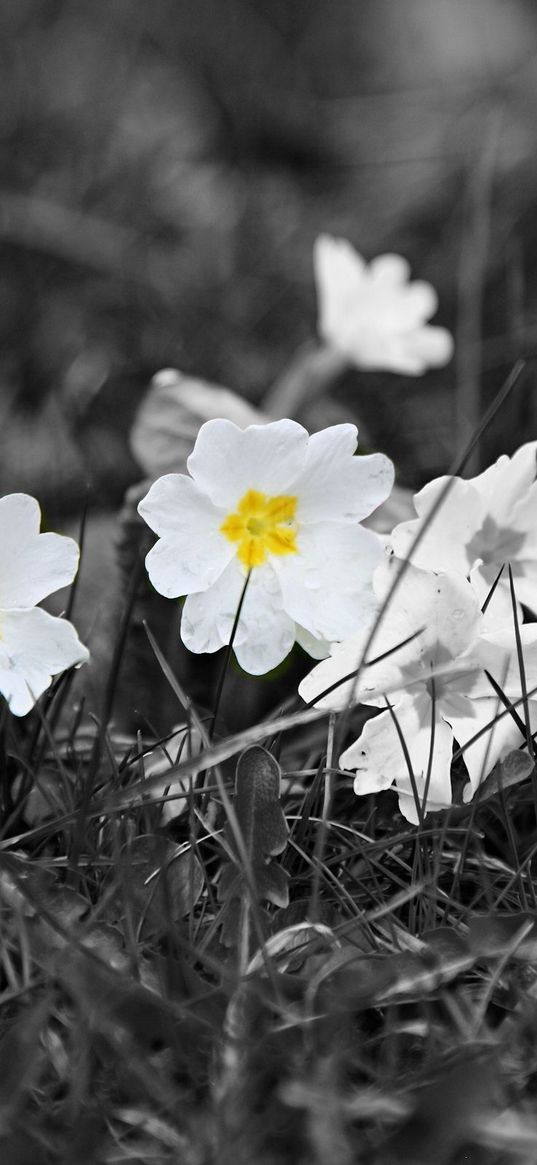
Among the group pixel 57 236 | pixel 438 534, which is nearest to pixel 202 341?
pixel 57 236

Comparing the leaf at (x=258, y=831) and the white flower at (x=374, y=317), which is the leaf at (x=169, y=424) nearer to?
the white flower at (x=374, y=317)

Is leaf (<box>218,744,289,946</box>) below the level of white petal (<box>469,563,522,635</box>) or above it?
below

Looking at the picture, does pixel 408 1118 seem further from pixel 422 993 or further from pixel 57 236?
pixel 57 236

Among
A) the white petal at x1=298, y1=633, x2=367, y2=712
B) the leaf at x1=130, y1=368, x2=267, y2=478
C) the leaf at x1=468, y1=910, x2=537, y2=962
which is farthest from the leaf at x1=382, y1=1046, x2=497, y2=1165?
the leaf at x1=130, y1=368, x2=267, y2=478

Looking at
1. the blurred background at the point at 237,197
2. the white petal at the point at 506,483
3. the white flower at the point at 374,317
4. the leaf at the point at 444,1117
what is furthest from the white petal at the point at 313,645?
the white flower at the point at 374,317

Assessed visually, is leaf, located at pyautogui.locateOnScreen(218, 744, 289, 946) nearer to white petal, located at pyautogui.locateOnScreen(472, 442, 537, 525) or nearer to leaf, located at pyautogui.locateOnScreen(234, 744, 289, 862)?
leaf, located at pyautogui.locateOnScreen(234, 744, 289, 862)

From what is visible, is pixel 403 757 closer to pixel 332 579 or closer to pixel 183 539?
pixel 332 579
